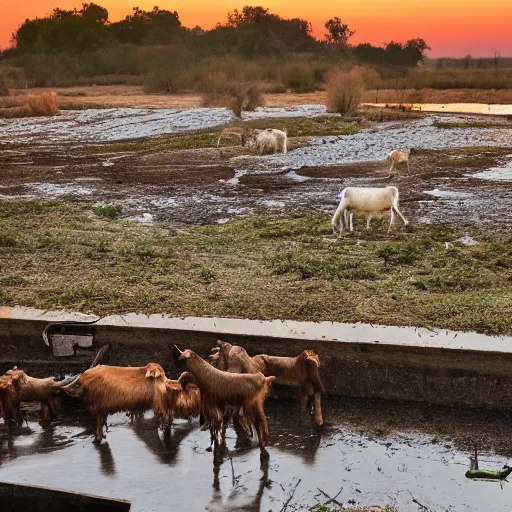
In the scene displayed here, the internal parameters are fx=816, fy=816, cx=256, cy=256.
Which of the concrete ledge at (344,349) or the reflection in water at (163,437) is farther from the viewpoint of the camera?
the concrete ledge at (344,349)

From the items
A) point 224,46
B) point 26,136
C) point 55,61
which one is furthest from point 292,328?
point 224,46

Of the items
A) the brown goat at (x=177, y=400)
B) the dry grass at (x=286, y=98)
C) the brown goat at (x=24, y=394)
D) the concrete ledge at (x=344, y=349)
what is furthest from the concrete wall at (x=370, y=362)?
the dry grass at (x=286, y=98)

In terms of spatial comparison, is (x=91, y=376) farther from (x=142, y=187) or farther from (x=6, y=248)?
(x=142, y=187)

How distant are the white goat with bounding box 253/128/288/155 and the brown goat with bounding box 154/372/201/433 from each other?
17216mm

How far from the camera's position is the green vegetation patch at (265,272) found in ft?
23.8

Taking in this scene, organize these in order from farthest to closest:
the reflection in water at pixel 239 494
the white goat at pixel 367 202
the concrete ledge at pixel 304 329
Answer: the white goat at pixel 367 202 → the concrete ledge at pixel 304 329 → the reflection in water at pixel 239 494

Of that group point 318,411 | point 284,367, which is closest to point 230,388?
point 284,367

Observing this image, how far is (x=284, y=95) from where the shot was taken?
179 ft

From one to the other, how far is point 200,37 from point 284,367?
108541 mm

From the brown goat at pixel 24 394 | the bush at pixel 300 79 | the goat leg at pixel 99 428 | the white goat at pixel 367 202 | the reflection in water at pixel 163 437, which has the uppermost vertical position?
the bush at pixel 300 79

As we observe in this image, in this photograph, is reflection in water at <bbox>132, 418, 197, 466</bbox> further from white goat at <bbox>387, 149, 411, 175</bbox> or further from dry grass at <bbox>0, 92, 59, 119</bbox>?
dry grass at <bbox>0, 92, 59, 119</bbox>

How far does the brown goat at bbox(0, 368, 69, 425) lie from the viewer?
5824 millimetres

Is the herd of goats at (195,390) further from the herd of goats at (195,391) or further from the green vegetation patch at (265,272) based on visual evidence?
the green vegetation patch at (265,272)

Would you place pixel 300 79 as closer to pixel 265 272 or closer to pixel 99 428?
pixel 265 272
